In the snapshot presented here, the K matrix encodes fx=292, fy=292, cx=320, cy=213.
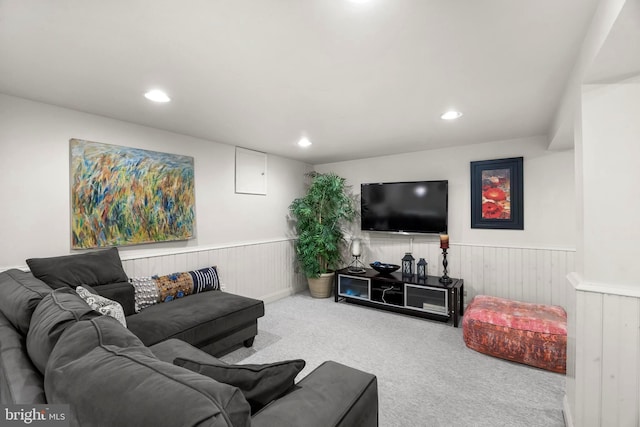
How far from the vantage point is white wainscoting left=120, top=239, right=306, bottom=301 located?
310 cm

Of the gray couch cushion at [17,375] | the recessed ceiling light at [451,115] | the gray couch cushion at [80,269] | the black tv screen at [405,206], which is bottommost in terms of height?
the gray couch cushion at [17,375]

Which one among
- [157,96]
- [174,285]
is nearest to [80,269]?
[174,285]

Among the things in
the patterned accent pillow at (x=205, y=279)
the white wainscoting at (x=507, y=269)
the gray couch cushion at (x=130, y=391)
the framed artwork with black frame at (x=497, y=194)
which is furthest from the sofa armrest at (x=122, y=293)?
the framed artwork with black frame at (x=497, y=194)

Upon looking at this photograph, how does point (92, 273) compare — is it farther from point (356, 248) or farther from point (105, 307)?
point (356, 248)

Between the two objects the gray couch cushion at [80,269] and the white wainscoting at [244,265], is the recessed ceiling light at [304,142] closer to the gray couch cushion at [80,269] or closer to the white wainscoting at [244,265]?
the white wainscoting at [244,265]

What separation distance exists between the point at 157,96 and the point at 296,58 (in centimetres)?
125

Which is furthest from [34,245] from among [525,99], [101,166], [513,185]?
[513,185]

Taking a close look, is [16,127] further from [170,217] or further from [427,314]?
[427,314]

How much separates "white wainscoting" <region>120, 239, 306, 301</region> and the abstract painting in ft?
0.77

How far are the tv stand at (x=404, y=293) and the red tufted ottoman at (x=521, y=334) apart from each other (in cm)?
51

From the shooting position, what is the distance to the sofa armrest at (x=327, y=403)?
1000 millimetres

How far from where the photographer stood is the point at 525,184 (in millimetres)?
3557

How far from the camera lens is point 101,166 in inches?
108

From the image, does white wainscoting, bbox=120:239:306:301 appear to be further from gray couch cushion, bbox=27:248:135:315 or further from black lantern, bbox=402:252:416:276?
black lantern, bbox=402:252:416:276
